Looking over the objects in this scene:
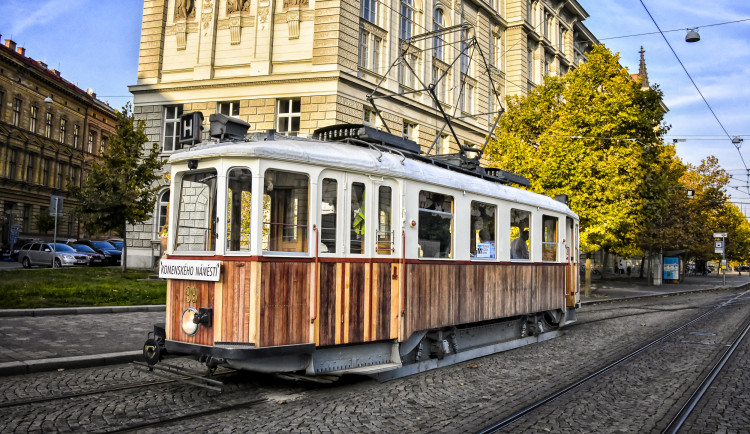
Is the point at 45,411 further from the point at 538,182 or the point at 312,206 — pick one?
the point at 538,182

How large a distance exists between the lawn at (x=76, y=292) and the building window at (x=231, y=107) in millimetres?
9941

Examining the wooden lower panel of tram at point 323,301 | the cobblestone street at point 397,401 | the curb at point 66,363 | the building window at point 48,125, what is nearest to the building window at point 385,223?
the wooden lower panel of tram at point 323,301

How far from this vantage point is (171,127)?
28.5 meters

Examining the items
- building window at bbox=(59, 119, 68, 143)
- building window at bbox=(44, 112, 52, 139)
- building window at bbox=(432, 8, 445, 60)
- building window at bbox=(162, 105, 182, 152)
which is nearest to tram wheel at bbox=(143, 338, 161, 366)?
building window at bbox=(162, 105, 182, 152)

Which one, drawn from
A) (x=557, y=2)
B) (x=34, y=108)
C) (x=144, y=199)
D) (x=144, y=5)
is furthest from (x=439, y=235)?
(x=34, y=108)

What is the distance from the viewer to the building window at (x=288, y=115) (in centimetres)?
2583

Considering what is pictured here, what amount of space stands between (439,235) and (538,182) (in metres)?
15.0

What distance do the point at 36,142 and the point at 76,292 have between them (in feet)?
128

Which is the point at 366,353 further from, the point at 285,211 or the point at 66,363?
the point at 66,363

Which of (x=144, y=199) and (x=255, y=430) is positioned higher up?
(x=144, y=199)

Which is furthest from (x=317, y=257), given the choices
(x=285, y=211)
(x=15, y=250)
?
(x=15, y=250)

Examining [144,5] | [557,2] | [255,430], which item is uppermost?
[557,2]

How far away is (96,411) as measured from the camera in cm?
575

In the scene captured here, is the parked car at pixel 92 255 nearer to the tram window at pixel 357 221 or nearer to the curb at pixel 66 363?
the curb at pixel 66 363
